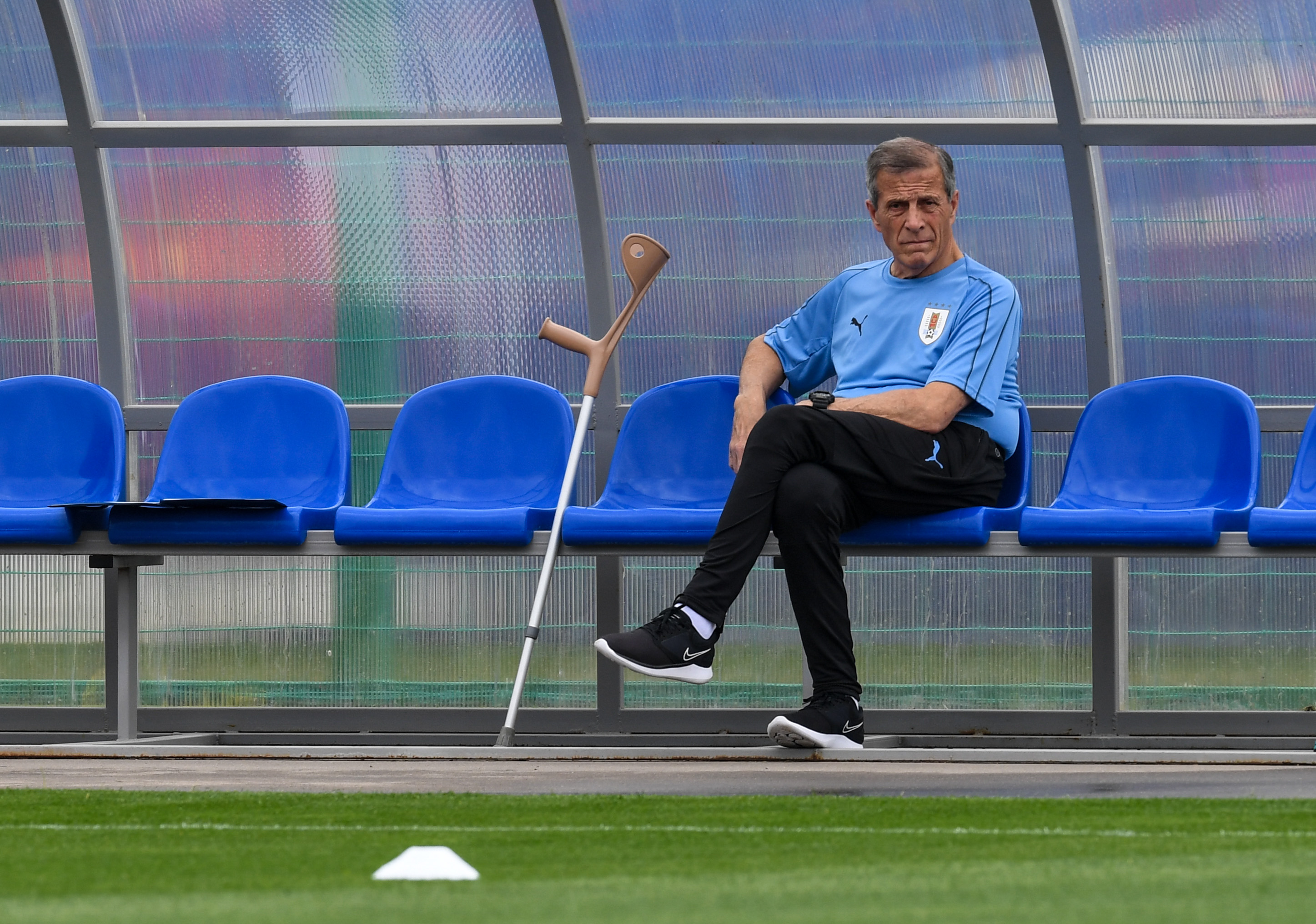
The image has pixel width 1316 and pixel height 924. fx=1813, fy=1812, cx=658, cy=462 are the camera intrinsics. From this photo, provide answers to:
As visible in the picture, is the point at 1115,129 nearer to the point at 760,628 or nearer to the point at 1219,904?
the point at 760,628

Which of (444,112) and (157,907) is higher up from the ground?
(444,112)

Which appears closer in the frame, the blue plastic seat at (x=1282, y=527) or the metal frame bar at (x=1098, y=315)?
the blue plastic seat at (x=1282, y=527)

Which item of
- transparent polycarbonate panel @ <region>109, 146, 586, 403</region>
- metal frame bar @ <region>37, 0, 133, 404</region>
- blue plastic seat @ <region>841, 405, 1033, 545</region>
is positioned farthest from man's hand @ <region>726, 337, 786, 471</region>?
metal frame bar @ <region>37, 0, 133, 404</region>

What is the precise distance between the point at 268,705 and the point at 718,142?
7.42 ft

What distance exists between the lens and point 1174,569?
18.0ft

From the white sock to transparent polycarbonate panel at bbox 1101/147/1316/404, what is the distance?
2.06 meters

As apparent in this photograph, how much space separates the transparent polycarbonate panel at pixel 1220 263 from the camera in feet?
17.9

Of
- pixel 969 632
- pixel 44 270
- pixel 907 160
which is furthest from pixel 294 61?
pixel 969 632

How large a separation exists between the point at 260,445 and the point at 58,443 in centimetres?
66

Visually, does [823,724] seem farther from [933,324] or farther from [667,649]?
[933,324]

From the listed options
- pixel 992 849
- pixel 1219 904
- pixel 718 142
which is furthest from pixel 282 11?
pixel 1219 904

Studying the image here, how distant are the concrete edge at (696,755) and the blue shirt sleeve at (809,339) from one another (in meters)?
1.16

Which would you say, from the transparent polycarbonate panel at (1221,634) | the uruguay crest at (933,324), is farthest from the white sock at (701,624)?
the transparent polycarbonate panel at (1221,634)

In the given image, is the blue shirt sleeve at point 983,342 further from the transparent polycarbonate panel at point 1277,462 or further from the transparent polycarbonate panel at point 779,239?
the transparent polycarbonate panel at point 1277,462
